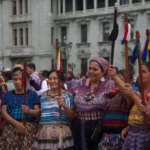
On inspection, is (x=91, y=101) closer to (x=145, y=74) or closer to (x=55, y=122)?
(x=55, y=122)

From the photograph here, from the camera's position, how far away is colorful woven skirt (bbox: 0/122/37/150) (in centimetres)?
546

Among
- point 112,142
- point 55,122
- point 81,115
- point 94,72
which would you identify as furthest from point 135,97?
point 55,122

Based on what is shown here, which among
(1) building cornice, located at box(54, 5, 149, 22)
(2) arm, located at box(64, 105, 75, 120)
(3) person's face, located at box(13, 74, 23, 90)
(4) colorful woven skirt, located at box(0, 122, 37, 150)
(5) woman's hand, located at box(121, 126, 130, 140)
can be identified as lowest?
(4) colorful woven skirt, located at box(0, 122, 37, 150)

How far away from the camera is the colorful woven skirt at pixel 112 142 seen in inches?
185

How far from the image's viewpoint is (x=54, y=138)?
517 cm

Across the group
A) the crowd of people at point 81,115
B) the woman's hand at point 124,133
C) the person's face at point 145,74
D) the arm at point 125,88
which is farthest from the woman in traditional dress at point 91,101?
the person's face at point 145,74

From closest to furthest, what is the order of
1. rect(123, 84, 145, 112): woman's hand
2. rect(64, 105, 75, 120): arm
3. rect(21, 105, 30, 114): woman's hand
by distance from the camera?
rect(123, 84, 145, 112): woman's hand < rect(64, 105, 75, 120): arm < rect(21, 105, 30, 114): woman's hand

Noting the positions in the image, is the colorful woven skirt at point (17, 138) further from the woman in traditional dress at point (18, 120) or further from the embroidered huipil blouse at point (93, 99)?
the embroidered huipil blouse at point (93, 99)

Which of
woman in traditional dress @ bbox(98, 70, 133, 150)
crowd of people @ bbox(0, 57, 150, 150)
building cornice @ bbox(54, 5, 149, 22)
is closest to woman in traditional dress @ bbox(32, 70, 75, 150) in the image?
crowd of people @ bbox(0, 57, 150, 150)

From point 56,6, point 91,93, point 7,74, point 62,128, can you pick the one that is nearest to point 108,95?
point 91,93

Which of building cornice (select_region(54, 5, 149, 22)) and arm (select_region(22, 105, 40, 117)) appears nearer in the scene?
arm (select_region(22, 105, 40, 117))

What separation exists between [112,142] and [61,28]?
32.9 metres

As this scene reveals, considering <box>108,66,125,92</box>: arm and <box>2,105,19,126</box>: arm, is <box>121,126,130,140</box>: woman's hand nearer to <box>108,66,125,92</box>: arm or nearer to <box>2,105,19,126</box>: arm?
<box>108,66,125,92</box>: arm

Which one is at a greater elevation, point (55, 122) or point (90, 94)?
point (90, 94)
